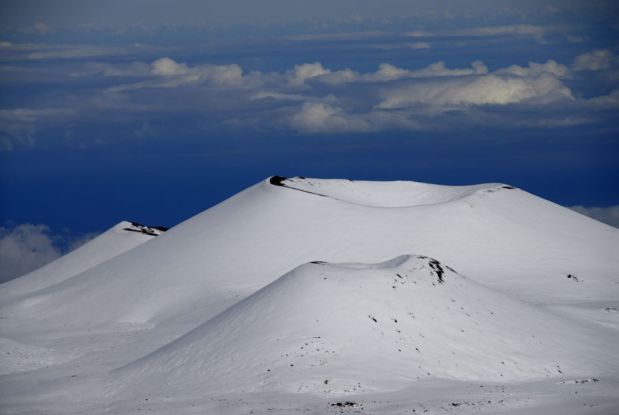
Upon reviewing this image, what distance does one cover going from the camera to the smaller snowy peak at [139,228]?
3696 inches

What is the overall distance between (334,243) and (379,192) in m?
16.1

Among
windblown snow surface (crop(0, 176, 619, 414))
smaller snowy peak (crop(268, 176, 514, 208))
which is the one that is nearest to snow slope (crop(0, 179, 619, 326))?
windblown snow surface (crop(0, 176, 619, 414))

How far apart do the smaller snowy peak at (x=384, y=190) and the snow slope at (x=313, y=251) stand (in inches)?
35.6

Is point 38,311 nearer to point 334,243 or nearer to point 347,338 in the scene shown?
point 334,243

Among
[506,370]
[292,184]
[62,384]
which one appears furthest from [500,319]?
[292,184]

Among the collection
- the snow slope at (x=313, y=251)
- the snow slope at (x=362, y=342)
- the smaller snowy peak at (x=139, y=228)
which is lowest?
the snow slope at (x=362, y=342)

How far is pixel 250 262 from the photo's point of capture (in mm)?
70062

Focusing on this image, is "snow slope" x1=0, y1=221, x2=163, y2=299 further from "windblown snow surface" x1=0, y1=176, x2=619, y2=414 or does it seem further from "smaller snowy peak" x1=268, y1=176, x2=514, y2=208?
"smaller snowy peak" x1=268, y1=176, x2=514, y2=208

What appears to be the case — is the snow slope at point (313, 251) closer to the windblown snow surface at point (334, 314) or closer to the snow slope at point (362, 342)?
the windblown snow surface at point (334, 314)

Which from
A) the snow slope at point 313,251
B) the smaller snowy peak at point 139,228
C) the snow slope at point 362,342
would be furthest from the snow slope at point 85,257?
the snow slope at point 362,342

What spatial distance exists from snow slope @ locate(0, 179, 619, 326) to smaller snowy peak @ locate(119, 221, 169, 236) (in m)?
12.8

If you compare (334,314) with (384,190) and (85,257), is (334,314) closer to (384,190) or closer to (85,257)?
(384,190)

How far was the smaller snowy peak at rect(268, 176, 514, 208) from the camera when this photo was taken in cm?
8200

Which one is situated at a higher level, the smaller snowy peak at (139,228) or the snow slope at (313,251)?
the smaller snowy peak at (139,228)
